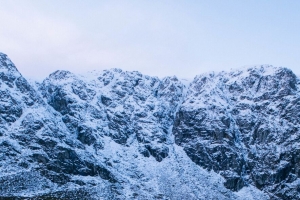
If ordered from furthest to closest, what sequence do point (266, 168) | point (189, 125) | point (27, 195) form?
point (189, 125), point (266, 168), point (27, 195)

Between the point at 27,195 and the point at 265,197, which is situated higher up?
the point at 265,197

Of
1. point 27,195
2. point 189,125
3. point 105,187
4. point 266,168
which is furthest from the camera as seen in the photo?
point 189,125

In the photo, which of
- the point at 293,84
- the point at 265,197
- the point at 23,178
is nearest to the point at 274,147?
the point at 265,197

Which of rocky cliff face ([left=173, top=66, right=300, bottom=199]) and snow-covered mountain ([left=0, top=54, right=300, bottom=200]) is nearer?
snow-covered mountain ([left=0, top=54, right=300, bottom=200])

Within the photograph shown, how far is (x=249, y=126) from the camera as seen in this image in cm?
19000

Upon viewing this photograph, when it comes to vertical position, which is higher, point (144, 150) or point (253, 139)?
point (253, 139)

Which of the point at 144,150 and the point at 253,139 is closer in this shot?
the point at 144,150

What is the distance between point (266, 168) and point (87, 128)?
77.0m

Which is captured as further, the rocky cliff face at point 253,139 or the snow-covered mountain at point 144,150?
the rocky cliff face at point 253,139

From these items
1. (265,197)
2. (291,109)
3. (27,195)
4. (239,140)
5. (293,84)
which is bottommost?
(27,195)

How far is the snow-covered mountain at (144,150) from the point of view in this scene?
148625mm

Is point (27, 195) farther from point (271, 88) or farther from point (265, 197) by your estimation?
point (271, 88)

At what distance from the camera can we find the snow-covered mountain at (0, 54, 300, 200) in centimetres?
14862

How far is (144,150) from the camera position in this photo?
18262cm
